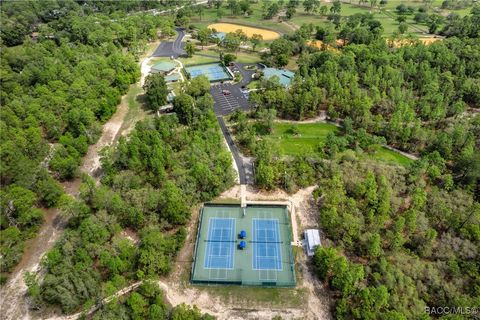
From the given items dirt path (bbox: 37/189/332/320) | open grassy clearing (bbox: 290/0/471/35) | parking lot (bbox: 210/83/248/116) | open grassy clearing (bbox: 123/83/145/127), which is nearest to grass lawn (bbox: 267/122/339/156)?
parking lot (bbox: 210/83/248/116)

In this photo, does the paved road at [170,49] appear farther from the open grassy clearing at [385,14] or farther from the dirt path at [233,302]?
the dirt path at [233,302]

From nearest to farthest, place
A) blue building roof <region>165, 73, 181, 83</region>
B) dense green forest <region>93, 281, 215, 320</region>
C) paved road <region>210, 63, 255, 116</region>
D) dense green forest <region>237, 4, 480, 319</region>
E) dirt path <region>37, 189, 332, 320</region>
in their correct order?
dense green forest <region>93, 281, 215, 320</region>, dirt path <region>37, 189, 332, 320</region>, dense green forest <region>237, 4, 480, 319</region>, paved road <region>210, 63, 255, 116</region>, blue building roof <region>165, 73, 181, 83</region>

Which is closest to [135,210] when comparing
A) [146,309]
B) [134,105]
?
[146,309]

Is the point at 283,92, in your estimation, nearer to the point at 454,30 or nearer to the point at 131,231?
the point at 131,231

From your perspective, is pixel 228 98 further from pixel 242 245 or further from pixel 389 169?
pixel 242 245

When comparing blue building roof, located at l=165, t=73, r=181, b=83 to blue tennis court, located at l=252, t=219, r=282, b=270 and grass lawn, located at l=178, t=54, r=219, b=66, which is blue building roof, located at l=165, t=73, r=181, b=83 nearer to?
grass lawn, located at l=178, t=54, r=219, b=66
